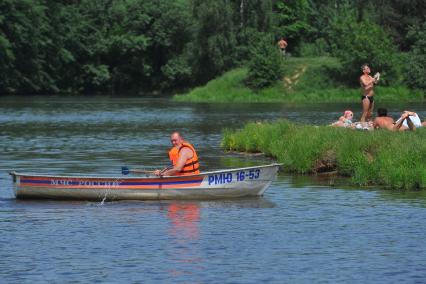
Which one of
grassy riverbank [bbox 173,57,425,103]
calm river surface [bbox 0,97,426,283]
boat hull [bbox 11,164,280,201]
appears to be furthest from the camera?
grassy riverbank [bbox 173,57,425,103]

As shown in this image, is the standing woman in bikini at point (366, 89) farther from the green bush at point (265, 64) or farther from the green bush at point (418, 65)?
the green bush at point (265, 64)

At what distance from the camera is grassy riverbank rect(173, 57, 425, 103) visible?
97188mm

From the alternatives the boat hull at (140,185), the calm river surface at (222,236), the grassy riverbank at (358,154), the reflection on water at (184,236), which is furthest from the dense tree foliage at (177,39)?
the reflection on water at (184,236)

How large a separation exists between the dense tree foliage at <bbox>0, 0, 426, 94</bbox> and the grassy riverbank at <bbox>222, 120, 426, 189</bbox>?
61239 mm

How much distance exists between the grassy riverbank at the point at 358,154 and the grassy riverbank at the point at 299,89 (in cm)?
5775

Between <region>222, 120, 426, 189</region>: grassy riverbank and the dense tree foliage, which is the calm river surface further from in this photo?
the dense tree foliage

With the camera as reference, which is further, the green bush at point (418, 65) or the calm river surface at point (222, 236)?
the green bush at point (418, 65)

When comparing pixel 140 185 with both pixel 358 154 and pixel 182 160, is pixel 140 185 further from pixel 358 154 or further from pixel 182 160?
pixel 358 154

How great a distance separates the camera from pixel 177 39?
129 meters

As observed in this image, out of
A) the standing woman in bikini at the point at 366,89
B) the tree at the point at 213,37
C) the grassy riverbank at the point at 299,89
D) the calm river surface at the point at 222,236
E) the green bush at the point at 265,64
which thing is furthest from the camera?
the tree at the point at 213,37

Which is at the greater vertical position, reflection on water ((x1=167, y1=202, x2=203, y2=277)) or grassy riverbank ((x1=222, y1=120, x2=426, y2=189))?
grassy riverbank ((x1=222, y1=120, x2=426, y2=189))

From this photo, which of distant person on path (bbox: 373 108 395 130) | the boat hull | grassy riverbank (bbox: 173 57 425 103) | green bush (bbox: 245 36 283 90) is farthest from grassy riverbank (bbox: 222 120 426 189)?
green bush (bbox: 245 36 283 90)

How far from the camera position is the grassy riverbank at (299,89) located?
97188mm

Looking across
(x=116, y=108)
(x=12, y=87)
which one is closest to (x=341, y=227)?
(x=116, y=108)
